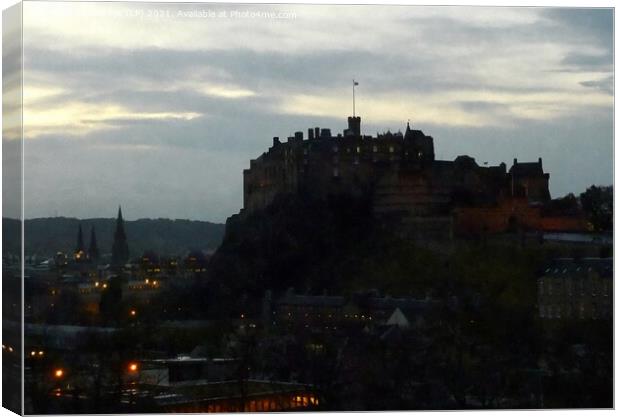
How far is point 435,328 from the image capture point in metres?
14.7

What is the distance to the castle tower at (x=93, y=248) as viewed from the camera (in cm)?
1407

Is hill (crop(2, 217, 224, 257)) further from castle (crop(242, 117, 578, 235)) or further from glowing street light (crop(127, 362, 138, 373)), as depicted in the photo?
glowing street light (crop(127, 362, 138, 373))

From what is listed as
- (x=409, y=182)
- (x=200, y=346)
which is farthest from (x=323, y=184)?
(x=200, y=346)

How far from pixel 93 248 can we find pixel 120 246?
0.27 m

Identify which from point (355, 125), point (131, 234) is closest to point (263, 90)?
point (355, 125)

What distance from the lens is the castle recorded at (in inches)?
574

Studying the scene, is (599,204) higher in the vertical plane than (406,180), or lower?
lower

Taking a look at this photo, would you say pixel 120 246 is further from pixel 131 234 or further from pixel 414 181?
pixel 414 181

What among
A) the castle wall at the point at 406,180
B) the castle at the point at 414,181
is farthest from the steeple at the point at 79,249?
the castle at the point at 414,181

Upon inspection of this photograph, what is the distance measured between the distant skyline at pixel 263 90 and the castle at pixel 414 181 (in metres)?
0.11

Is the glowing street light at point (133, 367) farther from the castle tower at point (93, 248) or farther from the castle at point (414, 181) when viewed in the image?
the castle at point (414, 181)

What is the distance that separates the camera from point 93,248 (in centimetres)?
1410

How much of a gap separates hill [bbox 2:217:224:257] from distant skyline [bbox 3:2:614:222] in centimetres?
9

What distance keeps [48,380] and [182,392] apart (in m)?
1.19
